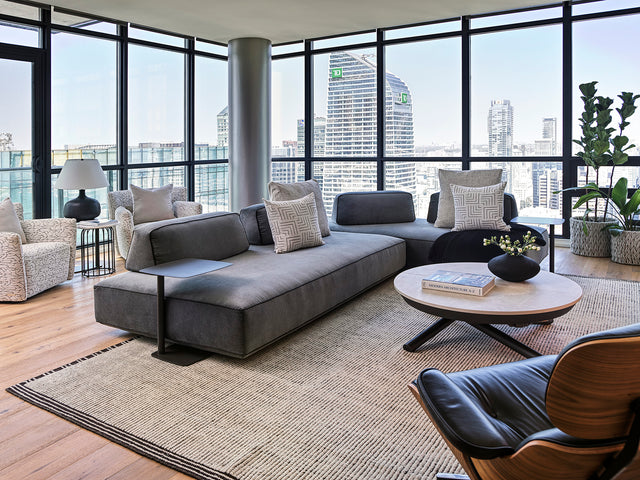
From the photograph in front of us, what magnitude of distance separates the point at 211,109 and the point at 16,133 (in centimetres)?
281

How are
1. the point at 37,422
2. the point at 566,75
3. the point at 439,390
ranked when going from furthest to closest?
the point at 566,75 < the point at 37,422 < the point at 439,390

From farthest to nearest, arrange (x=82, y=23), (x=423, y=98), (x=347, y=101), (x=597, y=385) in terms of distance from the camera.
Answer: (x=347, y=101), (x=423, y=98), (x=82, y=23), (x=597, y=385)

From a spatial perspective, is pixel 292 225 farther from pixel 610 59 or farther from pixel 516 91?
pixel 610 59

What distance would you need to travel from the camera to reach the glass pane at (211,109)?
7367 millimetres

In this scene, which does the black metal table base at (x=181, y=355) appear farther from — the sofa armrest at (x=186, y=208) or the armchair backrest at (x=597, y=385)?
the sofa armrest at (x=186, y=208)

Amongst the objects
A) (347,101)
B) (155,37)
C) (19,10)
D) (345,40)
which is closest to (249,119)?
(347,101)

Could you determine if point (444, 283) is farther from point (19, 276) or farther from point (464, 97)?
point (464, 97)

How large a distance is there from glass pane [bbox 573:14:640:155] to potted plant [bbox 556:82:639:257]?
0.15m

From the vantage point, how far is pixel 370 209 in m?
5.52

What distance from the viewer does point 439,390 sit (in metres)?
1.50

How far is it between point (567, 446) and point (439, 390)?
40 cm

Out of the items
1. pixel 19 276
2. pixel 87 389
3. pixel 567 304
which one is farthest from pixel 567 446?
pixel 19 276

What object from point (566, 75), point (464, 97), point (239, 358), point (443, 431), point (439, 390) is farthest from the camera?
point (464, 97)

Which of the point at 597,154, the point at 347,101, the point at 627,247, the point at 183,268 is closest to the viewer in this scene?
the point at 183,268
